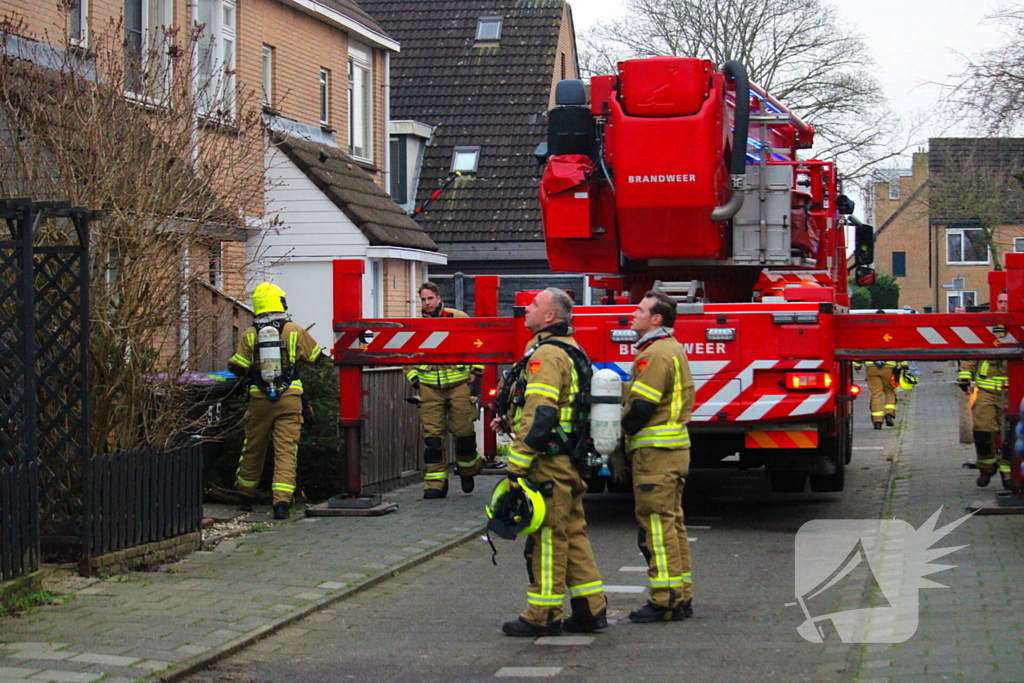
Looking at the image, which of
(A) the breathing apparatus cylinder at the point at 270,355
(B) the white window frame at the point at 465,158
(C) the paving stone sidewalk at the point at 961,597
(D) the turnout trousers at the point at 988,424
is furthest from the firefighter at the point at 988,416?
(B) the white window frame at the point at 465,158

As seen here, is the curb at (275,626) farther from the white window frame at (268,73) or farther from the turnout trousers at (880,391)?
the turnout trousers at (880,391)

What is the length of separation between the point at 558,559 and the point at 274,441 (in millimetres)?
4515

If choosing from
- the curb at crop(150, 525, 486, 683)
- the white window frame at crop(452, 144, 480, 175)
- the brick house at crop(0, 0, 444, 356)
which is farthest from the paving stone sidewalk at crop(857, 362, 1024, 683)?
the white window frame at crop(452, 144, 480, 175)

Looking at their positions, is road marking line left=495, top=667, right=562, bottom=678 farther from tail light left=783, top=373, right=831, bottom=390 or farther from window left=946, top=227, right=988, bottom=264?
window left=946, top=227, right=988, bottom=264

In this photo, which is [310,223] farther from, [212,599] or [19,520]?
[19,520]

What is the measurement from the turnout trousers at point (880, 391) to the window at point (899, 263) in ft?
170

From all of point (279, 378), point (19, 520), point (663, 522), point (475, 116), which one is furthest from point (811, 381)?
point (475, 116)

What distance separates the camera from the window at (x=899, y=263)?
71.5 meters

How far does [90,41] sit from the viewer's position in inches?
382

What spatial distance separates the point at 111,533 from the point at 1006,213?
31.2 metres

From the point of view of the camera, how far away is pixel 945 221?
4816 cm

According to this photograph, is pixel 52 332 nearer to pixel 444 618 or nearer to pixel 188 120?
pixel 188 120

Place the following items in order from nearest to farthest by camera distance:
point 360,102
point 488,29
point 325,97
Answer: point 325,97, point 360,102, point 488,29

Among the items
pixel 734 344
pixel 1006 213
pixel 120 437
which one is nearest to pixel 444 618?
pixel 120 437
